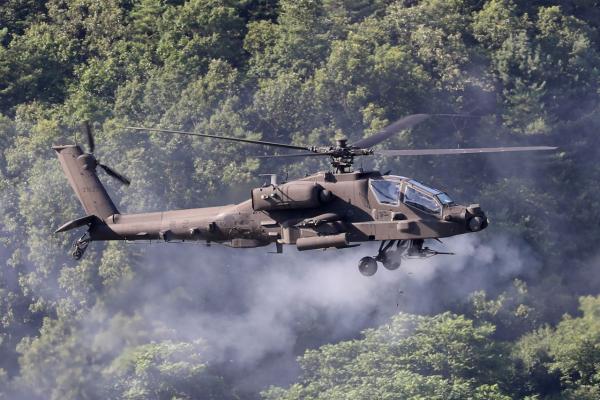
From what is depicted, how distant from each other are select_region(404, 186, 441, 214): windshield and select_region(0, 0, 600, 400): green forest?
2918 cm

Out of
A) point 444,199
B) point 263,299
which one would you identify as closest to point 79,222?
point 444,199

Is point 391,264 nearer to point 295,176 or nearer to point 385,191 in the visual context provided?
point 385,191

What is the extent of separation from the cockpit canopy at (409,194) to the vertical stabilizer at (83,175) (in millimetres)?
8744

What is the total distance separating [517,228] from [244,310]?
12665 millimetres

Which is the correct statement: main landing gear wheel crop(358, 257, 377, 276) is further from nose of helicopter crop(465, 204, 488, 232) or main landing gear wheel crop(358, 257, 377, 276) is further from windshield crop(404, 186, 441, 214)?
nose of helicopter crop(465, 204, 488, 232)

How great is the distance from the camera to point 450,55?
90.4 m

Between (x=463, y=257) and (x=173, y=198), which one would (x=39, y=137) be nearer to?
(x=173, y=198)

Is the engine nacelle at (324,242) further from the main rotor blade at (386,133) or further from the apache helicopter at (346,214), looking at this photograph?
the main rotor blade at (386,133)

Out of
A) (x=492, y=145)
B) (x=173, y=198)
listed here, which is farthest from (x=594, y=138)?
(x=173, y=198)

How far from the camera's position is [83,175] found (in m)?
52.2

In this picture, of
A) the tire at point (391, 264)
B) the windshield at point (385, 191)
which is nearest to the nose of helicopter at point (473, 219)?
the windshield at point (385, 191)

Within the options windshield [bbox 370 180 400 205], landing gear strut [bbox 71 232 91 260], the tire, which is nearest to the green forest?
landing gear strut [bbox 71 232 91 260]

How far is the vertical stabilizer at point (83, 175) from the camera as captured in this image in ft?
169

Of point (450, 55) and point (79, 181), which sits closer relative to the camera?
point (79, 181)
